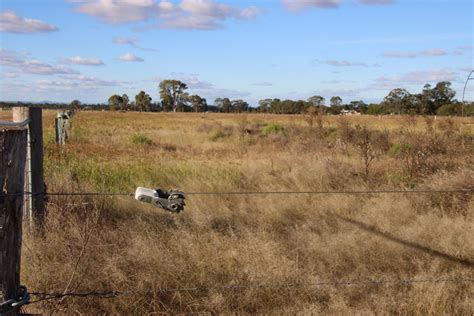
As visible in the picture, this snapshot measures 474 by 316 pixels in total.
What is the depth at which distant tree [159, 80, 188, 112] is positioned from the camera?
10719 centimetres

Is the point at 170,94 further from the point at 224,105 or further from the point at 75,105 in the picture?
the point at 75,105

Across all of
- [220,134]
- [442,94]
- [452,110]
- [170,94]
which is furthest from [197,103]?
[220,134]

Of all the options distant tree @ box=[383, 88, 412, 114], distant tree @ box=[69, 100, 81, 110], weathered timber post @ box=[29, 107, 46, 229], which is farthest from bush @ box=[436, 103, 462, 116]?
weathered timber post @ box=[29, 107, 46, 229]

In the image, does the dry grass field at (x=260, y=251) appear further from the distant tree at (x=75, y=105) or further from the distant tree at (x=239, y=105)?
the distant tree at (x=239, y=105)

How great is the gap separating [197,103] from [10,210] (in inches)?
4231

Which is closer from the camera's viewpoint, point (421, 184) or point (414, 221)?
point (414, 221)

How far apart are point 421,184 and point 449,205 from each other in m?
1.26

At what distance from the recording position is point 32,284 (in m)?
4.13

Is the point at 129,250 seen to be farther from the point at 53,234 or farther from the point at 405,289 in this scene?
the point at 405,289

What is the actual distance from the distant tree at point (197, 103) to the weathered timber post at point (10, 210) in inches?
4187

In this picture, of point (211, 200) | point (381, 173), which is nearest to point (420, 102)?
point (381, 173)

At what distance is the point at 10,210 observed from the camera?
268 centimetres

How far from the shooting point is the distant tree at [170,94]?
107m

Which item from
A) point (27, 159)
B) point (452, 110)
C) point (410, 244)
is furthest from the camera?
point (452, 110)
